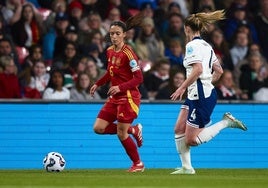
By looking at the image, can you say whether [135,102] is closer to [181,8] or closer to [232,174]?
[232,174]

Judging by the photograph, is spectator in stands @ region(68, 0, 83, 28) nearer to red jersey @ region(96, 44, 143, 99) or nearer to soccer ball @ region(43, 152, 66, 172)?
red jersey @ region(96, 44, 143, 99)

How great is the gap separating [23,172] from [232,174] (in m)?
3.01

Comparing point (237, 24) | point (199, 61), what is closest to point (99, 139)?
point (199, 61)

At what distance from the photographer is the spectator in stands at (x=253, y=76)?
65.7ft

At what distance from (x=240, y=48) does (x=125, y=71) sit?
22.0 ft

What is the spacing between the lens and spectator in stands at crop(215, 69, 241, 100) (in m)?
19.5

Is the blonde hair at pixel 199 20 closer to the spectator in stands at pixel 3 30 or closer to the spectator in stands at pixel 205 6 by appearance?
the spectator in stands at pixel 3 30

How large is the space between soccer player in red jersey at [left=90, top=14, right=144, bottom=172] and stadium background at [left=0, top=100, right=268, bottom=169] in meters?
2.39

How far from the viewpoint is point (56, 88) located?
18.6m

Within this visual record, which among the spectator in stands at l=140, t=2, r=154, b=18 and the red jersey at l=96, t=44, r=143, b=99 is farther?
the spectator in stands at l=140, t=2, r=154, b=18

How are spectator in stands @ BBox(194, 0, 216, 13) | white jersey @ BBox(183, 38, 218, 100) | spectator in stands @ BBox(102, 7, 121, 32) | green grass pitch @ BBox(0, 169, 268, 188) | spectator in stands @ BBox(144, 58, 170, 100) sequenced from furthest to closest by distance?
spectator in stands @ BBox(194, 0, 216, 13)
spectator in stands @ BBox(102, 7, 121, 32)
spectator in stands @ BBox(144, 58, 170, 100)
white jersey @ BBox(183, 38, 218, 100)
green grass pitch @ BBox(0, 169, 268, 188)

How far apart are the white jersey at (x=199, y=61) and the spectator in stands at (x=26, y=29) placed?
21.8ft

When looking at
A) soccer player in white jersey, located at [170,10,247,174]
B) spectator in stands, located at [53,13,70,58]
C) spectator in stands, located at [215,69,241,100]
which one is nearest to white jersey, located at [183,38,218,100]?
soccer player in white jersey, located at [170,10,247,174]

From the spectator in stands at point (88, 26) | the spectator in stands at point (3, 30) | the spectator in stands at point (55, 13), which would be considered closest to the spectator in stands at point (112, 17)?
the spectator in stands at point (88, 26)
